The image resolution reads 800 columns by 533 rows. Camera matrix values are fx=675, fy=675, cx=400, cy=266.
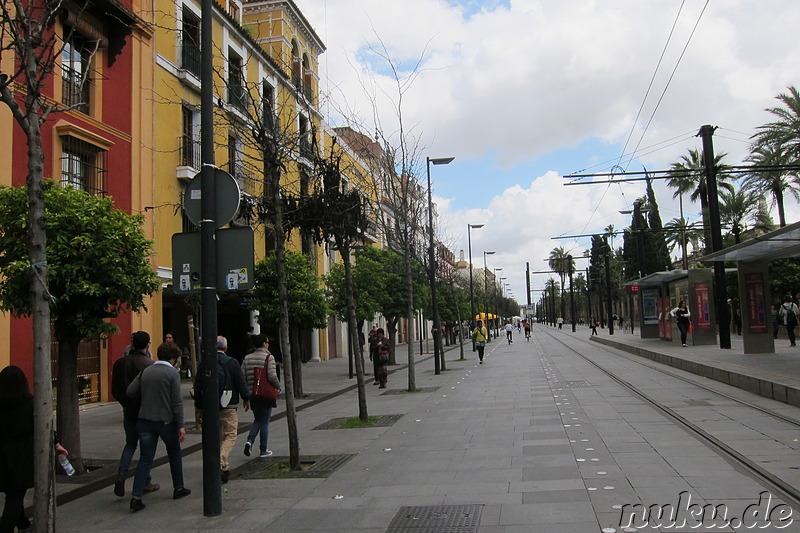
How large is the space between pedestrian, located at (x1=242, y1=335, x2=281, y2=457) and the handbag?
3 centimetres

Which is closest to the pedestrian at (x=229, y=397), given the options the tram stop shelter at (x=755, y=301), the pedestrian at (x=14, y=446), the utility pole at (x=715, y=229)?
the pedestrian at (x=14, y=446)

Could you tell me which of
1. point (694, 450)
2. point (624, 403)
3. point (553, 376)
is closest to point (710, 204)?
point (553, 376)

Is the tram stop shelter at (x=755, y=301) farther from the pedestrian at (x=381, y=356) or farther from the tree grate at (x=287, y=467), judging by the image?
the tree grate at (x=287, y=467)

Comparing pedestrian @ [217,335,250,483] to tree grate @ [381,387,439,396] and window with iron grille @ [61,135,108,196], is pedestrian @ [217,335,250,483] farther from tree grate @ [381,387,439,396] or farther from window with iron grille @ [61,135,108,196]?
tree grate @ [381,387,439,396]

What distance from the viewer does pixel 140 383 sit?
7.38m

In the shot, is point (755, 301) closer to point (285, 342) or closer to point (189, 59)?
point (285, 342)

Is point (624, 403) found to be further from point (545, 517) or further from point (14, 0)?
point (14, 0)

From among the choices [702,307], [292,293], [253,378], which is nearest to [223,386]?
[253,378]

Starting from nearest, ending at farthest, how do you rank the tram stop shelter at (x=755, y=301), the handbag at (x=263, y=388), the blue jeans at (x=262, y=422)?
the handbag at (x=263, y=388) < the blue jeans at (x=262, y=422) < the tram stop shelter at (x=755, y=301)

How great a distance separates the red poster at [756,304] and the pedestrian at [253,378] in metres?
17.0

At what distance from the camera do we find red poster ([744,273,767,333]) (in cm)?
2100

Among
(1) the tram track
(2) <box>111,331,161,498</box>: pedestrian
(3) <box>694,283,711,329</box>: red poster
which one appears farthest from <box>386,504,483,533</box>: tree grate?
(3) <box>694,283,711,329</box>: red poster

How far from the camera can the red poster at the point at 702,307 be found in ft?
90.9
